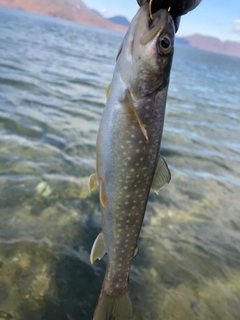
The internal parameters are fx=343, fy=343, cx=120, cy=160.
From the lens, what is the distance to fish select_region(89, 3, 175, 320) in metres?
2.72

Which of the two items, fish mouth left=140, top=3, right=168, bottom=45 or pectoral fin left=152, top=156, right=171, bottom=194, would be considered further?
pectoral fin left=152, top=156, right=171, bottom=194

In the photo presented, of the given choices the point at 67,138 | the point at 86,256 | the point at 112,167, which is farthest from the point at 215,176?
the point at 112,167

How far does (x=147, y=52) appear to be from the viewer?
2719 mm

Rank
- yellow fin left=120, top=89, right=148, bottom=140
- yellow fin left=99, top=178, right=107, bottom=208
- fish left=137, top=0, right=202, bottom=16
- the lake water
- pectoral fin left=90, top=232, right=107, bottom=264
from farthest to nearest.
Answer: the lake water → pectoral fin left=90, top=232, right=107, bottom=264 → yellow fin left=99, top=178, right=107, bottom=208 → yellow fin left=120, top=89, right=148, bottom=140 → fish left=137, top=0, right=202, bottom=16

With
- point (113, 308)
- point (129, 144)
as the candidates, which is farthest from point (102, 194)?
point (113, 308)

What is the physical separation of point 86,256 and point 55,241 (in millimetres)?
553

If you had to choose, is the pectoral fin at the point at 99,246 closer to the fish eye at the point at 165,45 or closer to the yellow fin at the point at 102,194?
the yellow fin at the point at 102,194

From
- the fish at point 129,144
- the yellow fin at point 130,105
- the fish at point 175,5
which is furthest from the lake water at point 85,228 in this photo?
the fish at point 175,5

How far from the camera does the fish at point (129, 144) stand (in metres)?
2.72

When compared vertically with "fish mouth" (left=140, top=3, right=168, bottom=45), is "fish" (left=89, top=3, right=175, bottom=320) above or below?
below

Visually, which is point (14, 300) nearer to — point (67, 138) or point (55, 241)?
point (55, 241)

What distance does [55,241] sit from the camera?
5.34 meters

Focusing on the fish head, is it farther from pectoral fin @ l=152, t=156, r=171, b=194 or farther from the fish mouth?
pectoral fin @ l=152, t=156, r=171, b=194

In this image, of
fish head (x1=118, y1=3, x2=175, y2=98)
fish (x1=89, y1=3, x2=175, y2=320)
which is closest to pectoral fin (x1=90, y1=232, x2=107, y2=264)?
fish (x1=89, y1=3, x2=175, y2=320)
